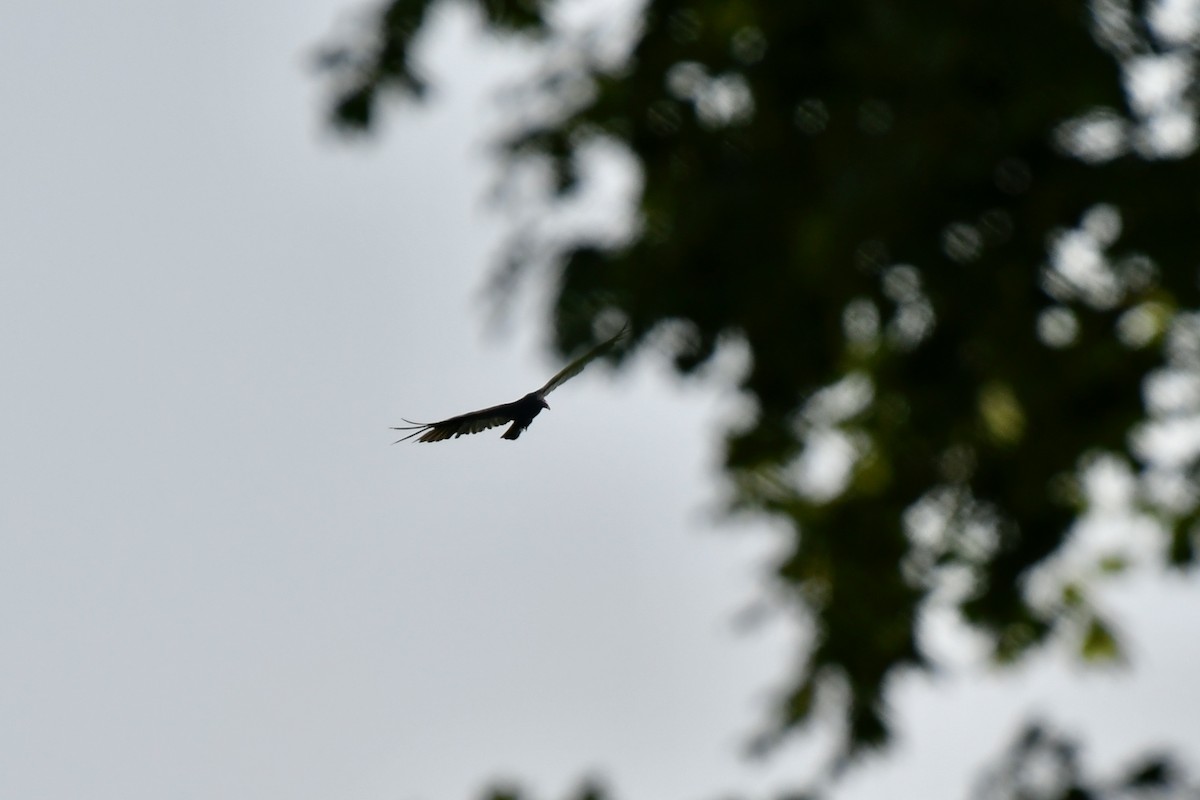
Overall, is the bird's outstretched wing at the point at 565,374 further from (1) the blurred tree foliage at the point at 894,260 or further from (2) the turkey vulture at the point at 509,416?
(1) the blurred tree foliage at the point at 894,260

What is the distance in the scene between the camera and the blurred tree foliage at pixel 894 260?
4652 millimetres

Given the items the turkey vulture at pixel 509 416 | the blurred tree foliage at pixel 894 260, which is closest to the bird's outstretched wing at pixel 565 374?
the turkey vulture at pixel 509 416

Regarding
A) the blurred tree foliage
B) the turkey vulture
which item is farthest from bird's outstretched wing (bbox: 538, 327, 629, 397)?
the blurred tree foliage

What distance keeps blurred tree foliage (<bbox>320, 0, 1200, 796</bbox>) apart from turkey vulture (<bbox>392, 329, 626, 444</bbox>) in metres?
1.66

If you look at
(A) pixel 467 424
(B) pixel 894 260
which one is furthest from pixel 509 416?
(B) pixel 894 260

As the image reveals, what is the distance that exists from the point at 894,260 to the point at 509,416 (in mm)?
2223

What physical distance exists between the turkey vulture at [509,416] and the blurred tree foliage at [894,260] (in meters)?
1.66

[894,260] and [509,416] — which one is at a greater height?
[894,260]

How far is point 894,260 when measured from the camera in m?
5.04

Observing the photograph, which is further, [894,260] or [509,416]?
[894,260]

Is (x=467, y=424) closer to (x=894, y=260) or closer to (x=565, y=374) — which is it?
(x=565, y=374)

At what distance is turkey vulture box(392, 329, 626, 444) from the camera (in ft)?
9.61

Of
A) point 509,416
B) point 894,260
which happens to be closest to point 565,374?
point 509,416

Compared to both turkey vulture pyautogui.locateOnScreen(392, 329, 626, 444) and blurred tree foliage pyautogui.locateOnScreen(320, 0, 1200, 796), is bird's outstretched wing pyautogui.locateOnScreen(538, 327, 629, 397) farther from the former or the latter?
blurred tree foliage pyautogui.locateOnScreen(320, 0, 1200, 796)
